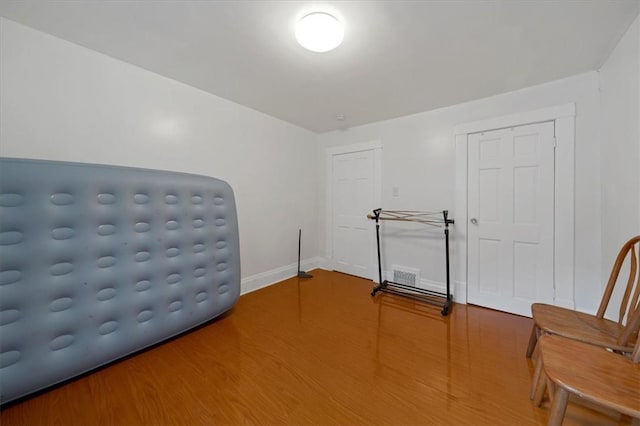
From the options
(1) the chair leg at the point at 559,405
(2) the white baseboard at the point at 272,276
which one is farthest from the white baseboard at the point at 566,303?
(2) the white baseboard at the point at 272,276

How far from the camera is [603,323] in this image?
4.61 feet

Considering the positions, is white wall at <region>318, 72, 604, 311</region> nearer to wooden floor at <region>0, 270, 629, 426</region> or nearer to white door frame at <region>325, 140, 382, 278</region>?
white door frame at <region>325, 140, 382, 278</region>

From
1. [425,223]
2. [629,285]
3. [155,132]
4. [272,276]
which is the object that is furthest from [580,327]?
[155,132]

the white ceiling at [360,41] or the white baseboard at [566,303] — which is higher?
the white ceiling at [360,41]

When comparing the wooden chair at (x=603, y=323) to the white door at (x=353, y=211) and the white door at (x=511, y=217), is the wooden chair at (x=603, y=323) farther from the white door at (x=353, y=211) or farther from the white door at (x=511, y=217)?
the white door at (x=353, y=211)

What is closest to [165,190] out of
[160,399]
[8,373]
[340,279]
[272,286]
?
[8,373]

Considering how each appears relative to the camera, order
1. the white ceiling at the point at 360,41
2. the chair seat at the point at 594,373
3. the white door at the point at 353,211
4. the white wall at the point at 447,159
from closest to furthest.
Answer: the chair seat at the point at 594,373 → the white ceiling at the point at 360,41 → the white wall at the point at 447,159 → the white door at the point at 353,211

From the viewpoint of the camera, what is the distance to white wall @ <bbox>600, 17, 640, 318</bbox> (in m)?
1.50

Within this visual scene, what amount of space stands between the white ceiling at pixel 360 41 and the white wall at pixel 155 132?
0.17 metres

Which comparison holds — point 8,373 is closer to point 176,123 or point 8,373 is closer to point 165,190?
point 165,190

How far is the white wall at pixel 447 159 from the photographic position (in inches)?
81.0

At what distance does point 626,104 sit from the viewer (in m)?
1.62


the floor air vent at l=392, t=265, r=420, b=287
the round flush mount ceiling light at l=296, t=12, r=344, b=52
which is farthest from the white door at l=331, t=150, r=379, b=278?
the round flush mount ceiling light at l=296, t=12, r=344, b=52

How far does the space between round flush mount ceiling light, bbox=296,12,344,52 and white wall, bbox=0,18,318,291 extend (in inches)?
59.5
